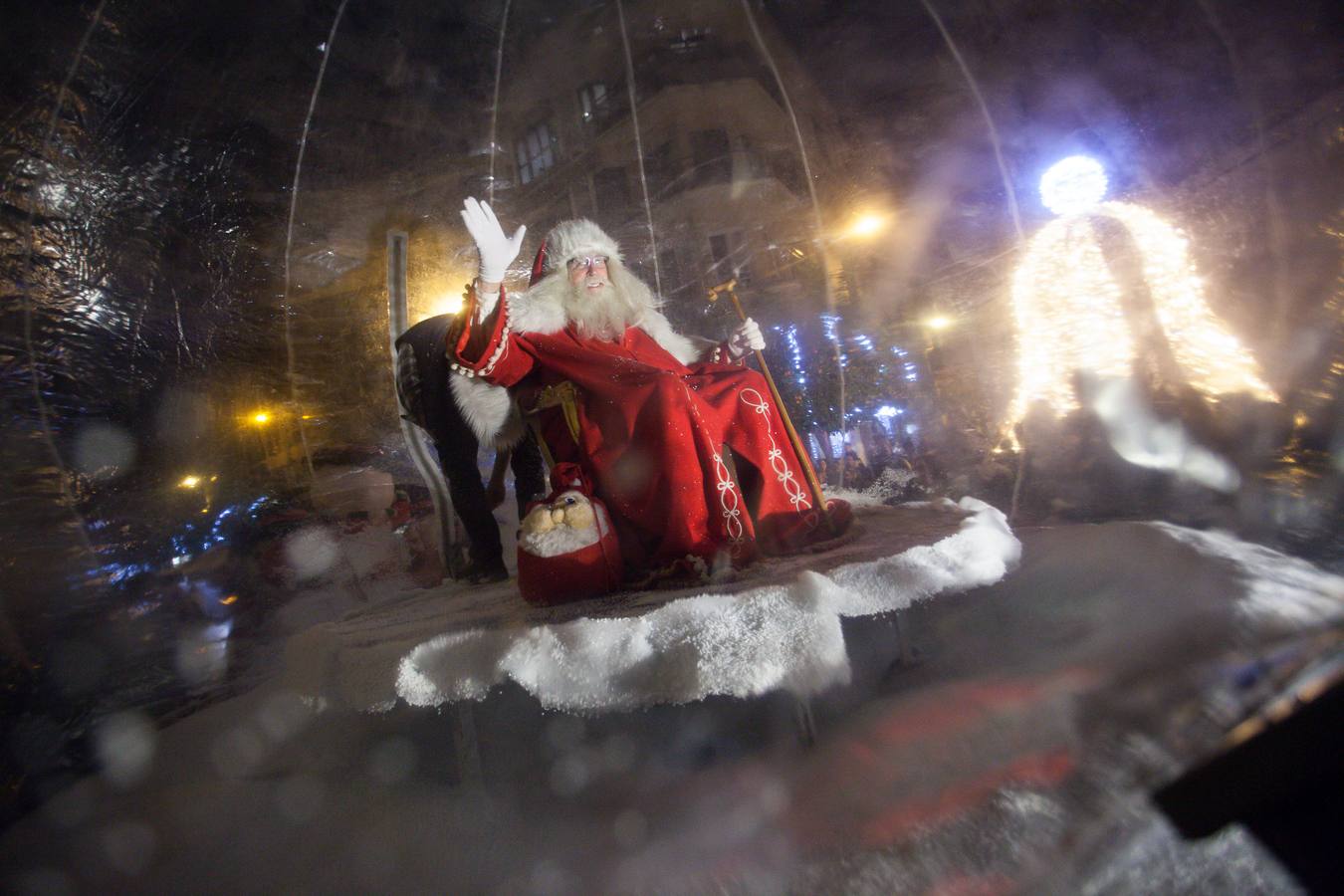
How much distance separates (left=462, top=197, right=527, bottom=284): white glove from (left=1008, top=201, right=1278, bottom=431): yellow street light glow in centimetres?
150

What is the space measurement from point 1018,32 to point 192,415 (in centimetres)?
248

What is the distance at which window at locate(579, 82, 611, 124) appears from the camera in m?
1.90

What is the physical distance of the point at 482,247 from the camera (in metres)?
1.49

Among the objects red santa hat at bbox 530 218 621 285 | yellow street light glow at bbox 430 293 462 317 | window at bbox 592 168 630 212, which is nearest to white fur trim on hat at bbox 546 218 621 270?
red santa hat at bbox 530 218 621 285

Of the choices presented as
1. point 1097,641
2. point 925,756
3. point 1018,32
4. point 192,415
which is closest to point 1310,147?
point 1018,32

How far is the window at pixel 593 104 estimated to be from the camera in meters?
1.90

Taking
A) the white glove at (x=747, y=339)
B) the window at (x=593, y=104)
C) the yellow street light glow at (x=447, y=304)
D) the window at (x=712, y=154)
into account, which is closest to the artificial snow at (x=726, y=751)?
the white glove at (x=747, y=339)

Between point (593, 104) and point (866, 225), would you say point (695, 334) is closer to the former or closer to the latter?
point (866, 225)

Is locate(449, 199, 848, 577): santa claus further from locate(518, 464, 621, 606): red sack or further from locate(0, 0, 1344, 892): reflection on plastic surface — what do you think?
locate(0, 0, 1344, 892): reflection on plastic surface

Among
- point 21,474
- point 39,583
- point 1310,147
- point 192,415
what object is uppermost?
point 1310,147

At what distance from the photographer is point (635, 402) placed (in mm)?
1431

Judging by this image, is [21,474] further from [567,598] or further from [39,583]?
[567,598]

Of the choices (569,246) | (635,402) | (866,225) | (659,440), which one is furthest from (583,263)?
(866,225)

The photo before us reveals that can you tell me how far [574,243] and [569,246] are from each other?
0.02m
